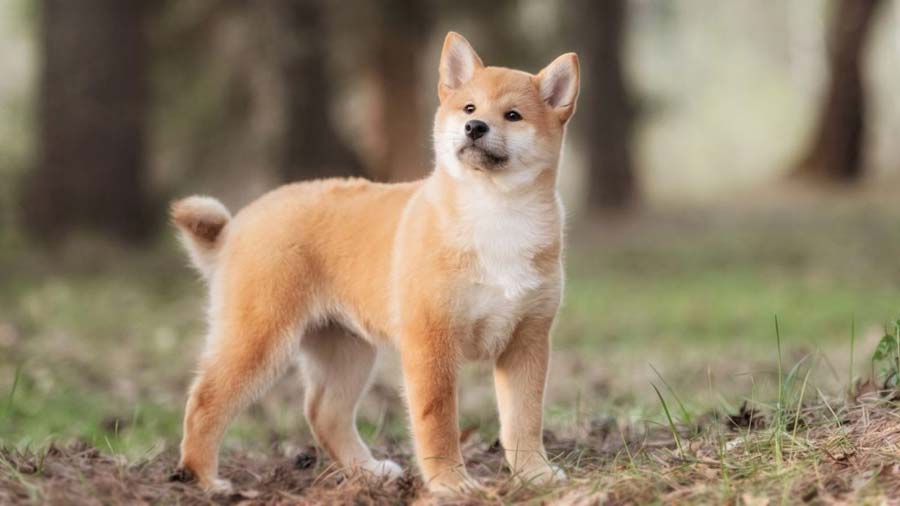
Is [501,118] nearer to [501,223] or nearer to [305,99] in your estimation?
[501,223]

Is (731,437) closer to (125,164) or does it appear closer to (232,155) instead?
(125,164)

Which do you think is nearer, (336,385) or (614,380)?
(336,385)

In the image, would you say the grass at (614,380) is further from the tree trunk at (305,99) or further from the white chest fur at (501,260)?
the tree trunk at (305,99)

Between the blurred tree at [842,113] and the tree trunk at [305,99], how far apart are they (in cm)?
1047

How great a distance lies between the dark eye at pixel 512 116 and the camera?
4.11 metres

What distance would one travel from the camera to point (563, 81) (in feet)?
13.9

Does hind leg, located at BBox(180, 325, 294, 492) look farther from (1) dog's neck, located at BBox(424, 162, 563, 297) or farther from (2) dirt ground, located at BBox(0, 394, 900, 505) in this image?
(1) dog's neck, located at BBox(424, 162, 563, 297)

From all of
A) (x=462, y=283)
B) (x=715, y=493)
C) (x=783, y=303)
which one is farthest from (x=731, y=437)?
(x=783, y=303)

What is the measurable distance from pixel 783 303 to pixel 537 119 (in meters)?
7.21

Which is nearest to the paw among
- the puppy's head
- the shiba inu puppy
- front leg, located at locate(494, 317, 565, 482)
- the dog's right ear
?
the shiba inu puppy

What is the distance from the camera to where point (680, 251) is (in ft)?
49.1

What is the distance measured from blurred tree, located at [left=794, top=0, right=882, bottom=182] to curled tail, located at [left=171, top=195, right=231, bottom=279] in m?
18.6

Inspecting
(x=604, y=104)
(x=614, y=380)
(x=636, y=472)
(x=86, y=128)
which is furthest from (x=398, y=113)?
(x=636, y=472)

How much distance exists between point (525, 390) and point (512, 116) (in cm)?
95
